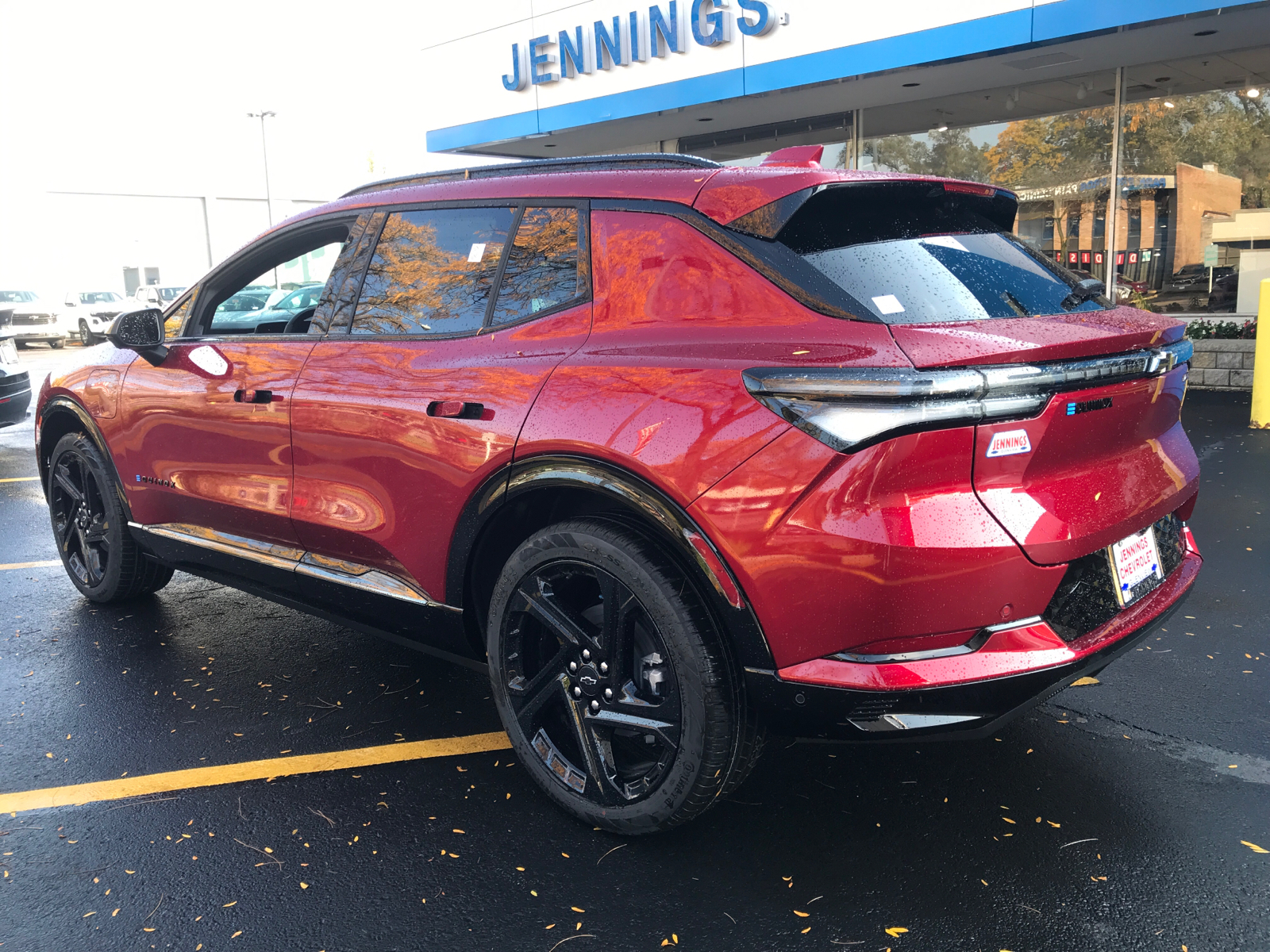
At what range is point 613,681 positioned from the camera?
2.68m

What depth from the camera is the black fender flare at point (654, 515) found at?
7.82ft

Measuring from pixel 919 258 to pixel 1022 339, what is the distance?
1.37 feet

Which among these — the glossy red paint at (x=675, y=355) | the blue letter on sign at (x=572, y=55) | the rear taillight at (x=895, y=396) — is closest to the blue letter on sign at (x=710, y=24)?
the blue letter on sign at (x=572, y=55)

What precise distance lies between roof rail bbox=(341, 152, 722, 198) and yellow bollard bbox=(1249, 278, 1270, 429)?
764 centimetres

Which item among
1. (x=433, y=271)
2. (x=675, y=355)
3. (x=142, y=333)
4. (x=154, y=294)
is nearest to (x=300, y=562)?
(x=433, y=271)

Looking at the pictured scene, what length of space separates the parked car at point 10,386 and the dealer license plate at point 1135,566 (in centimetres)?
999

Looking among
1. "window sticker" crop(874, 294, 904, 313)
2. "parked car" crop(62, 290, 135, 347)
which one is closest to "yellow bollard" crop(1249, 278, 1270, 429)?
"window sticker" crop(874, 294, 904, 313)

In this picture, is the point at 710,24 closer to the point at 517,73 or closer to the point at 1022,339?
the point at 517,73

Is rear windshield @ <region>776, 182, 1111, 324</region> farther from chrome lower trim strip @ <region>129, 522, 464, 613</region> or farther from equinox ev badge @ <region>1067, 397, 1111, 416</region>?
chrome lower trim strip @ <region>129, 522, 464, 613</region>

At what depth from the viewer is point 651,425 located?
2479 mm

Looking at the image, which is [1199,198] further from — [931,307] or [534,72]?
[931,307]

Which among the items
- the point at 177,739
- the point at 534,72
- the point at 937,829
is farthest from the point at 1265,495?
the point at 534,72

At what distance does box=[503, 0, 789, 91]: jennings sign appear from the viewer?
12.8 meters

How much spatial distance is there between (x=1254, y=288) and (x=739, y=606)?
1218 centimetres
